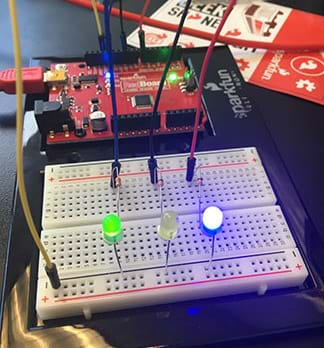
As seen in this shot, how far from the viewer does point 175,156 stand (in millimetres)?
928

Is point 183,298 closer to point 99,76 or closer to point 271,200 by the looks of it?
point 271,200

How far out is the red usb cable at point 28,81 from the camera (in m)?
1.03

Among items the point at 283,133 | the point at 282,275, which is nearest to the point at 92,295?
the point at 282,275

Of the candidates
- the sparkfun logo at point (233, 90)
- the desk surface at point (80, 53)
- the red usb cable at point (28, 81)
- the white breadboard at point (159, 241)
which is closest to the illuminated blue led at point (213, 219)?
the white breadboard at point (159, 241)

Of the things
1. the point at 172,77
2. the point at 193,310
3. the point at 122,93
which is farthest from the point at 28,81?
the point at 193,310

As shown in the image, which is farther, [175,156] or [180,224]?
[175,156]

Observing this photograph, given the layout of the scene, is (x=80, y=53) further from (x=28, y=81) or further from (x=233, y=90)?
(x=233, y=90)

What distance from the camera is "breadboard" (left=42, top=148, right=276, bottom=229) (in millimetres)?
833

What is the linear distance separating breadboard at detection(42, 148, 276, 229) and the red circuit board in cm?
8

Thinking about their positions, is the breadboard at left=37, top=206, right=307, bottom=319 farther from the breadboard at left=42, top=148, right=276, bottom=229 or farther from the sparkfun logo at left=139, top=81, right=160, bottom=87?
the sparkfun logo at left=139, top=81, right=160, bottom=87

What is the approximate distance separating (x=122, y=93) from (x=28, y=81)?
0.21 meters

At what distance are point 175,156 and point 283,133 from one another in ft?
0.91

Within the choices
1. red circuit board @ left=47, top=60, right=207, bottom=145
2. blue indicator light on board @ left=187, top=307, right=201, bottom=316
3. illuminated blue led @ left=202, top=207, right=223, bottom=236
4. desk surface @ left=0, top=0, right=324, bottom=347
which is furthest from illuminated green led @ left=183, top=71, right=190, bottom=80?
blue indicator light on board @ left=187, top=307, right=201, bottom=316

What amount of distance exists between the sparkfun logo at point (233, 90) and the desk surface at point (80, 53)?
51 millimetres
